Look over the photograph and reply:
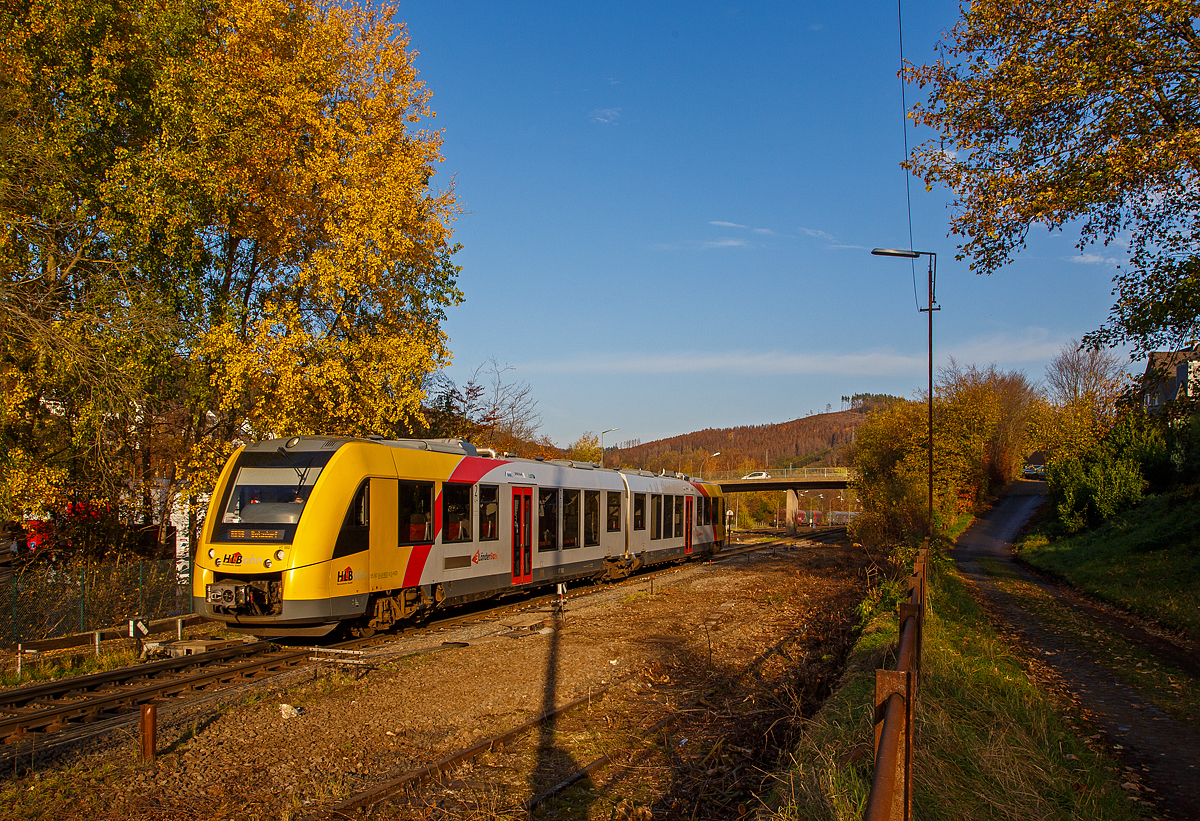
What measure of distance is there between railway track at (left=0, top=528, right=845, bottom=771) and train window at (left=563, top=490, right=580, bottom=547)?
20.5 feet

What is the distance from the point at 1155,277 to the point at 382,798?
12.4 m

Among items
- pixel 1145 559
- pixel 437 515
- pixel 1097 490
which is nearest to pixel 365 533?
pixel 437 515

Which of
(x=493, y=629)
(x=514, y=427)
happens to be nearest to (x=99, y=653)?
(x=493, y=629)

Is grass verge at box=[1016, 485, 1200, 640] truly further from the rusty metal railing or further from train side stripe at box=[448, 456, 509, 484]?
the rusty metal railing

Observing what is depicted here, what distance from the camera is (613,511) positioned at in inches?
821

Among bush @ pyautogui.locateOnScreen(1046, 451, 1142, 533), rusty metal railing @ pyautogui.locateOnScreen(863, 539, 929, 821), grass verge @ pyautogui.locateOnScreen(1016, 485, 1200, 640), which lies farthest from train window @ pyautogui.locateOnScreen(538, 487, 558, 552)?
bush @ pyautogui.locateOnScreen(1046, 451, 1142, 533)

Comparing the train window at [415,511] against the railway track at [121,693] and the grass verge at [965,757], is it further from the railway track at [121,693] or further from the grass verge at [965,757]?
the grass verge at [965,757]

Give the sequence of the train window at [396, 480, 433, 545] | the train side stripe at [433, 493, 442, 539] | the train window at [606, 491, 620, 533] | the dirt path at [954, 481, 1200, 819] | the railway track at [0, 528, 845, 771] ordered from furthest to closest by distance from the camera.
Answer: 1. the train window at [606, 491, 620, 533]
2. the train side stripe at [433, 493, 442, 539]
3. the train window at [396, 480, 433, 545]
4. the railway track at [0, 528, 845, 771]
5. the dirt path at [954, 481, 1200, 819]

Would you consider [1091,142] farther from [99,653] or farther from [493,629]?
[99,653]

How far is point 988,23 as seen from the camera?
11.6 meters

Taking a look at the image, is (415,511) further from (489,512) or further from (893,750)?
(893,750)

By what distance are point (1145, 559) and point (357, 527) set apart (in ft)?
66.9

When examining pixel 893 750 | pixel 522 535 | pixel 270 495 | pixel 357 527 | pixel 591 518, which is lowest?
pixel 522 535

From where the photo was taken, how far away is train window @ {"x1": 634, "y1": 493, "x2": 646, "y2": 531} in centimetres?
2248
